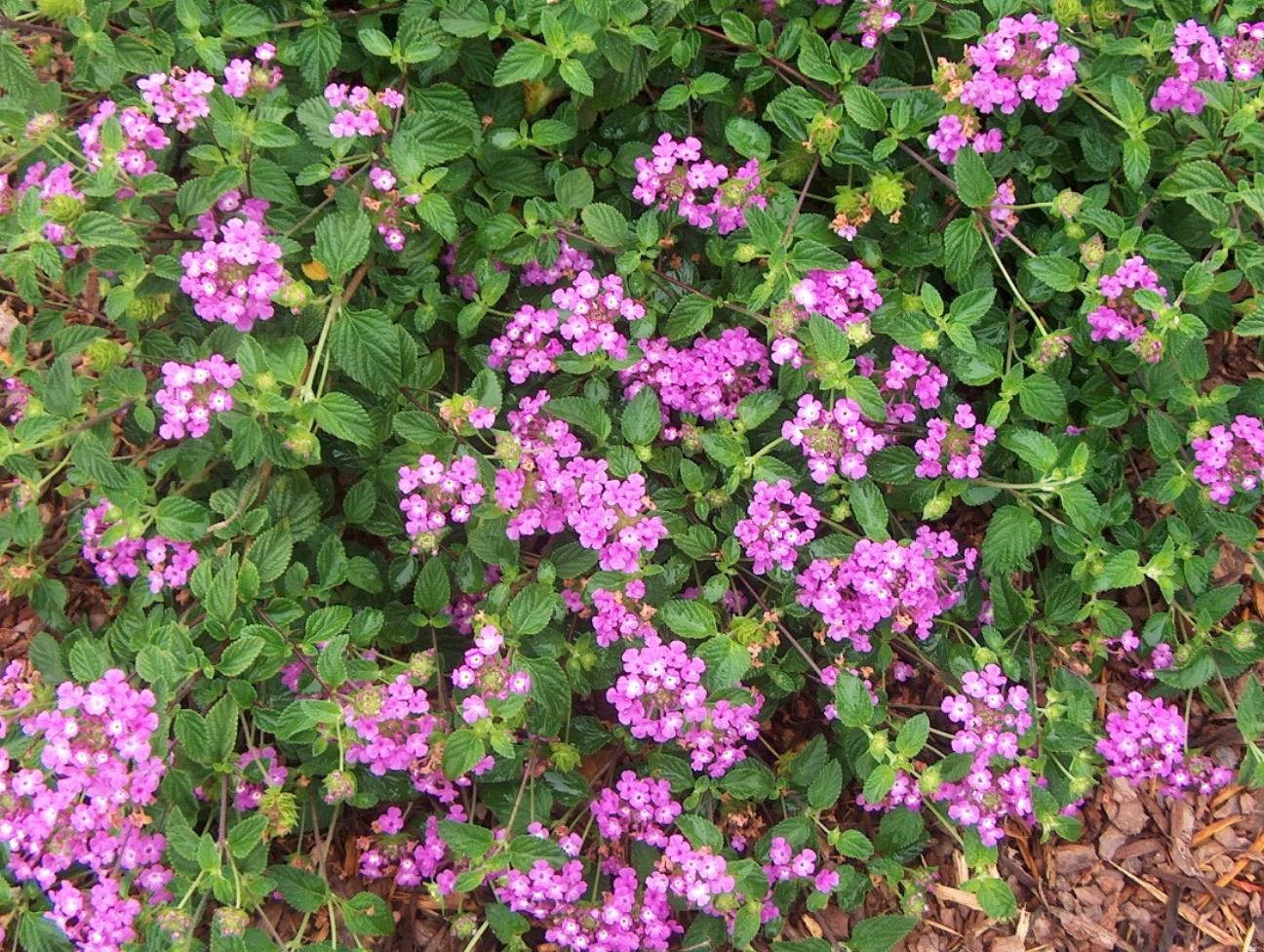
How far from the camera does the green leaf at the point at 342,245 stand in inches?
118

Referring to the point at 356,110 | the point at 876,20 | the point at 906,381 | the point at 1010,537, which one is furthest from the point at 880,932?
the point at 356,110

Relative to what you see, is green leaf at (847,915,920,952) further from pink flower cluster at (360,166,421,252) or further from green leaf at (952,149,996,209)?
pink flower cluster at (360,166,421,252)

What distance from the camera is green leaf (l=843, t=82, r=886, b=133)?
131 inches

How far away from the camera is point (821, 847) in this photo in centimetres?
338

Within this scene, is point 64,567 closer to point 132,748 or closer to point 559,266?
point 132,748

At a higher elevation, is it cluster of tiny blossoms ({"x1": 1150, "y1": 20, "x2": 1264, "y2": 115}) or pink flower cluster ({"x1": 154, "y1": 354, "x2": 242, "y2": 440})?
cluster of tiny blossoms ({"x1": 1150, "y1": 20, "x2": 1264, "y2": 115})

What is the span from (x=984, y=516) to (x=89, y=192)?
3367mm

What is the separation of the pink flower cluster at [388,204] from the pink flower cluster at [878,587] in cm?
170

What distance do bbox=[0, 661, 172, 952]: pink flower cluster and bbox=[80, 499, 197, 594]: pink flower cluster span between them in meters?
0.42

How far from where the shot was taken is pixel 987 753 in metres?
3.09

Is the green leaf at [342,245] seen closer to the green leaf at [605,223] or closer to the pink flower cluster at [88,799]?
the green leaf at [605,223]

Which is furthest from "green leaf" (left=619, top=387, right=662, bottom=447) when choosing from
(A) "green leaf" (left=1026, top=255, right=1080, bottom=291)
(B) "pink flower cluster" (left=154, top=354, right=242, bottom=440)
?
(A) "green leaf" (left=1026, top=255, right=1080, bottom=291)

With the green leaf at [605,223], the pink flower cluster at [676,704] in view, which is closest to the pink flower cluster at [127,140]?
the green leaf at [605,223]

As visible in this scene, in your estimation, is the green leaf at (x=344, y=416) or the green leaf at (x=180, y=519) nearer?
the green leaf at (x=344, y=416)
